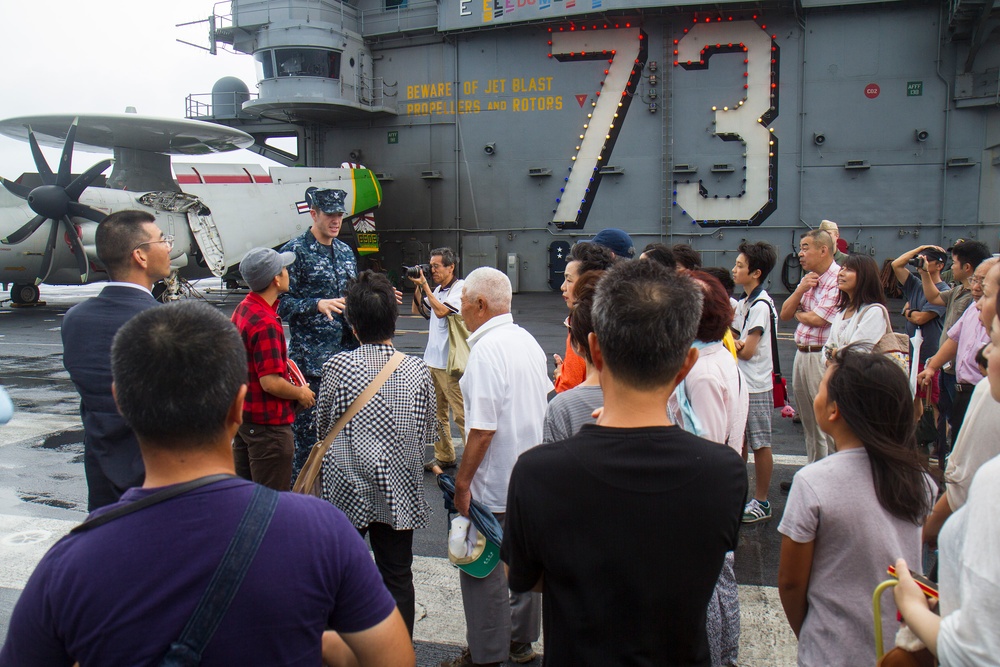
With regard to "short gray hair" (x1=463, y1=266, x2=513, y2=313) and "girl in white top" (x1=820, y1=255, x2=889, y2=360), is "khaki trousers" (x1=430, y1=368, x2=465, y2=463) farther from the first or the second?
"girl in white top" (x1=820, y1=255, x2=889, y2=360)

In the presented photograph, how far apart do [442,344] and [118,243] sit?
11.5ft

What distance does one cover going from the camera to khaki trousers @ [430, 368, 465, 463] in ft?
21.1

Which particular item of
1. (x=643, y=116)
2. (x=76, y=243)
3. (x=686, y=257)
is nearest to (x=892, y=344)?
(x=686, y=257)

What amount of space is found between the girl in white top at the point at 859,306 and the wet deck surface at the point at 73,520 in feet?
4.65

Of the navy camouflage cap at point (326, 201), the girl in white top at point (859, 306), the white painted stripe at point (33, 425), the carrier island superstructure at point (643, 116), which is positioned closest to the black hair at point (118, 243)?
the navy camouflage cap at point (326, 201)

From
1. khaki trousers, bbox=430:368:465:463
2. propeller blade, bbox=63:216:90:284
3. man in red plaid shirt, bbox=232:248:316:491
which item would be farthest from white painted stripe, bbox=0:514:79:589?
propeller blade, bbox=63:216:90:284

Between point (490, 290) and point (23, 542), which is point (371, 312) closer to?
point (490, 290)

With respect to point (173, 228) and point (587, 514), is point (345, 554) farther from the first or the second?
point (173, 228)

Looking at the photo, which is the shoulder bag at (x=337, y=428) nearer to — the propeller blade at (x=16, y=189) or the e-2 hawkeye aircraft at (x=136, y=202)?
the e-2 hawkeye aircraft at (x=136, y=202)

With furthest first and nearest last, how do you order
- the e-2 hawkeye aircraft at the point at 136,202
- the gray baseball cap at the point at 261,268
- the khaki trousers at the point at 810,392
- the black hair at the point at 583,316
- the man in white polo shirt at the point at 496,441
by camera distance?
the e-2 hawkeye aircraft at the point at 136,202 → the khaki trousers at the point at 810,392 → the gray baseball cap at the point at 261,268 → the man in white polo shirt at the point at 496,441 → the black hair at the point at 583,316

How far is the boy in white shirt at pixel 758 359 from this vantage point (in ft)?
16.6

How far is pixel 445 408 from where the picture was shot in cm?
667

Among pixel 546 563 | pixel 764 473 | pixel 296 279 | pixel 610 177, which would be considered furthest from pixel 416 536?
pixel 610 177

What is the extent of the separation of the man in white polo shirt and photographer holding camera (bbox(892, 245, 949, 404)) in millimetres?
4281
